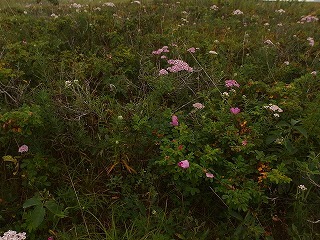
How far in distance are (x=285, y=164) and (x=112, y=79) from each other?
90.4 inches

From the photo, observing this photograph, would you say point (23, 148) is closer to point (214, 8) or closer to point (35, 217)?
point (35, 217)

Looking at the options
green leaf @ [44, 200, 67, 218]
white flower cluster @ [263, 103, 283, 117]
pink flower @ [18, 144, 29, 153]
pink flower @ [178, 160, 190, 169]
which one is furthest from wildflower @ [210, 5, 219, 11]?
green leaf @ [44, 200, 67, 218]

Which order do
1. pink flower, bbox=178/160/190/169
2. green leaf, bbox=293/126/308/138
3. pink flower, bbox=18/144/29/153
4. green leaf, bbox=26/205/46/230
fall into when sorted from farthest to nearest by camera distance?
green leaf, bbox=293/126/308/138
pink flower, bbox=18/144/29/153
pink flower, bbox=178/160/190/169
green leaf, bbox=26/205/46/230

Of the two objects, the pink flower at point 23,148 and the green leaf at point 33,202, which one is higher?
the pink flower at point 23,148

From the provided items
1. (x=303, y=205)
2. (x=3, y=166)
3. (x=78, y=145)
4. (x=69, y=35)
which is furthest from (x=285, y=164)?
(x=69, y=35)

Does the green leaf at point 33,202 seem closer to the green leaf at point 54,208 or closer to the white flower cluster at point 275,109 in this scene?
the green leaf at point 54,208

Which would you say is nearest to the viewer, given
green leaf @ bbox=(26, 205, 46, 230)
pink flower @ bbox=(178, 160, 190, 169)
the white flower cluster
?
green leaf @ bbox=(26, 205, 46, 230)

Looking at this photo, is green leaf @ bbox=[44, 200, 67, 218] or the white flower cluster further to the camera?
the white flower cluster

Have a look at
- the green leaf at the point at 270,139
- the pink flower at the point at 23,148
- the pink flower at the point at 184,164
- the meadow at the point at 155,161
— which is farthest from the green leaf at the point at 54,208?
the green leaf at the point at 270,139

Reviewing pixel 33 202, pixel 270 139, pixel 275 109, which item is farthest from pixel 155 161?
pixel 275 109

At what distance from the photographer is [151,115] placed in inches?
143

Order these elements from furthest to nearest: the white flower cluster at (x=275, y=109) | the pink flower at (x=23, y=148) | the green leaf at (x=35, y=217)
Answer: the white flower cluster at (x=275, y=109)
the pink flower at (x=23, y=148)
the green leaf at (x=35, y=217)

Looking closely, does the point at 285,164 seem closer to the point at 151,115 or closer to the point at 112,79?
the point at 151,115

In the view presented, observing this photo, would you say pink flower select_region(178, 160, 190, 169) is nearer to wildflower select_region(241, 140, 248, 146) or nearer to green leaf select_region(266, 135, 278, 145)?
wildflower select_region(241, 140, 248, 146)
